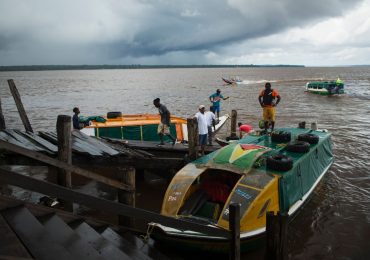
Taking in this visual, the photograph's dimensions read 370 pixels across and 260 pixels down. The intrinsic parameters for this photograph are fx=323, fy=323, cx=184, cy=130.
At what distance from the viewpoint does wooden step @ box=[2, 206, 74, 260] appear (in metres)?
4.43

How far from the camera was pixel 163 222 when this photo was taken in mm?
4953

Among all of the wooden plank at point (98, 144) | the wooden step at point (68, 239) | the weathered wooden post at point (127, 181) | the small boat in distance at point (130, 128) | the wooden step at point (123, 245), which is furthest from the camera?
the small boat in distance at point (130, 128)

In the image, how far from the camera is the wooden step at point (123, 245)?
6033mm

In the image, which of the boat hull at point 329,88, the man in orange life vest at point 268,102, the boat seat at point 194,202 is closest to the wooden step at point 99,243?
the boat seat at point 194,202

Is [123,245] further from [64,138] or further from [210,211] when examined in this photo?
[210,211]

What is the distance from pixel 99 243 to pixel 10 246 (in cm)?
192

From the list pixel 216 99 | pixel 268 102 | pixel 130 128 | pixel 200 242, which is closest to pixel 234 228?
pixel 200 242

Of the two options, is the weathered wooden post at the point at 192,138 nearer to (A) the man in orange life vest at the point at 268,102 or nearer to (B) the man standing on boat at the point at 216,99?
(A) the man in orange life vest at the point at 268,102

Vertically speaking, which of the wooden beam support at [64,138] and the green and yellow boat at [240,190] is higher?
the wooden beam support at [64,138]

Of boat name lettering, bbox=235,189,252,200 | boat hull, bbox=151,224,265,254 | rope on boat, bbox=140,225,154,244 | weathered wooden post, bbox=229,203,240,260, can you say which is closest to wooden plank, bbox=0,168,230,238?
weathered wooden post, bbox=229,203,240,260

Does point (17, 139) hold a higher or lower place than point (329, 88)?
lower

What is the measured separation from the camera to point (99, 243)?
18.4ft

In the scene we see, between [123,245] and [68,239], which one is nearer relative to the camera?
[68,239]

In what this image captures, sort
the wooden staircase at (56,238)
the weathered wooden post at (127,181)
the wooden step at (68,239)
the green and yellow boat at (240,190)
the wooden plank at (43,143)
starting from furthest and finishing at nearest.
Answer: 1. the wooden plank at (43,143)
2. the green and yellow boat at (240,190)
3. the weathered wooden post at (127,181)
4. the wooden step at (68,239)
5. the wooden staircase at (56,238)
